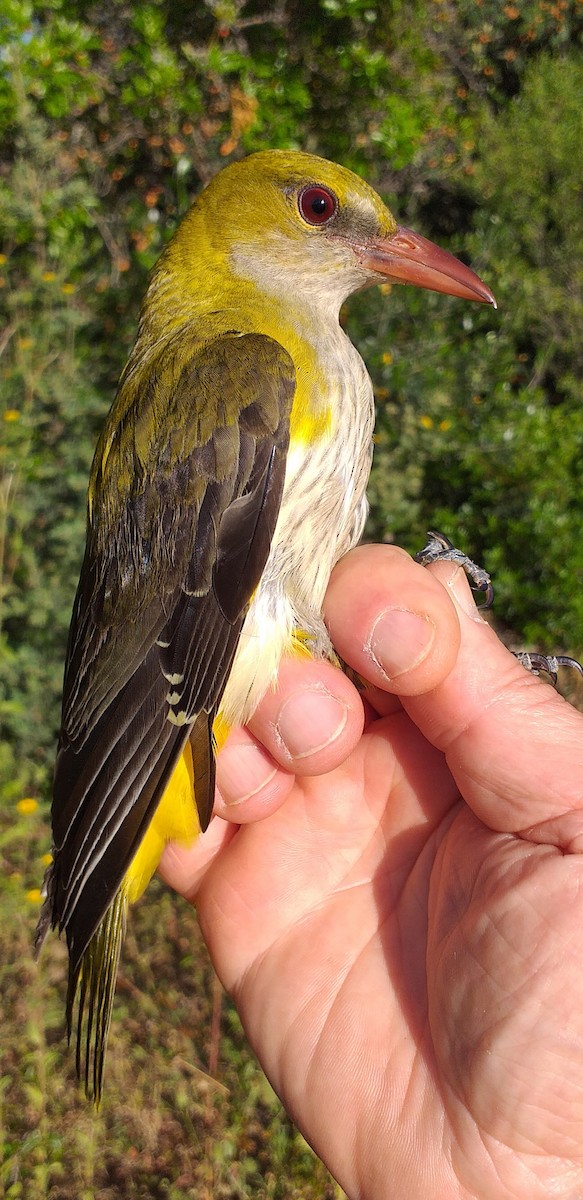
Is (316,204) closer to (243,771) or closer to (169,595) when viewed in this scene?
(169,595)

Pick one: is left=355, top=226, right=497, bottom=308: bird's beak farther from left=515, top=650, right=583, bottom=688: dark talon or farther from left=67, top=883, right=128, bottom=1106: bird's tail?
left=67, top=883, right=128, bottom=1106: bird's tail

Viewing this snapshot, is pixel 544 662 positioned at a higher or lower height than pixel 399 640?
lower

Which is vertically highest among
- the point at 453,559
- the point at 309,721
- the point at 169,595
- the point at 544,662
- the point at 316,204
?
the point at 316,204

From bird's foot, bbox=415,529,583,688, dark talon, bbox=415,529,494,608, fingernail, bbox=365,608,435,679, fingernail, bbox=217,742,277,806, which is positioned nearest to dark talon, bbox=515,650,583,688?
bird's foot, bbox=415,529,583,688

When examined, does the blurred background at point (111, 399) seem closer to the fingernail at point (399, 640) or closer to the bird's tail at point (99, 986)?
the bird's tail at point (99, 986)

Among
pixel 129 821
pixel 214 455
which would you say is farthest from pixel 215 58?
pixel 129 821

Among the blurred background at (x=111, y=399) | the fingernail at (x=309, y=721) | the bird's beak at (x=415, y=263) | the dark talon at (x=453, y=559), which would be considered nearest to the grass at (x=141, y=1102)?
the blurred background at (x=111, y=399)

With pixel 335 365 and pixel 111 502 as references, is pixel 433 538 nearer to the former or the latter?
pixel 335 365

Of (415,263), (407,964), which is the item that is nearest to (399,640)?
(407,964)
